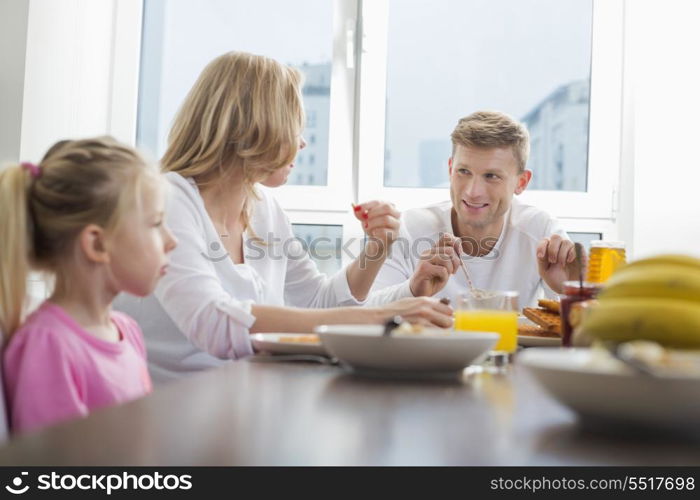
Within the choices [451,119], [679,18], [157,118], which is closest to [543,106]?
[451,119]

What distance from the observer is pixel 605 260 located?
1.49m

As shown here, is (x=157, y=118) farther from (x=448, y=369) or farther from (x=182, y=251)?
(x=448, y=369)

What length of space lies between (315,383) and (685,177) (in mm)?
2492

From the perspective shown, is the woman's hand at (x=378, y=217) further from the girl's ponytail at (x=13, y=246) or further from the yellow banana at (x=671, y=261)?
the yellow banana at (x=671, y=261)

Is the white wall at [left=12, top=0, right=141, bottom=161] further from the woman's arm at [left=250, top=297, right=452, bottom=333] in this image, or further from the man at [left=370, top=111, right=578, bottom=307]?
the woman's arm at [left=250, top=297, right=452, bottom=333]

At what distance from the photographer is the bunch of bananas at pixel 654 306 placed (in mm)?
677

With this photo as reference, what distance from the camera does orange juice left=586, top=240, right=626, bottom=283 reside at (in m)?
1.49

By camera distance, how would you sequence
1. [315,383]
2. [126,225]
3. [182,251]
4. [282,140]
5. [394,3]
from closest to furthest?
[315,383] → [126,225] → [182,251] → [282,140] → [394,3]

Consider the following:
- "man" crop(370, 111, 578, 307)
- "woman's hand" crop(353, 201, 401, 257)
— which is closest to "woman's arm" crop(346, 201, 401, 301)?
"woman's hand" crop(353, 201, 401, 257)

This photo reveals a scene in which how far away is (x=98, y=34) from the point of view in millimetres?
3027

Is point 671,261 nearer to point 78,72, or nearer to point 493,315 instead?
point 493,315

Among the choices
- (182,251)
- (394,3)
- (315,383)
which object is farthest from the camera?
(394,3)

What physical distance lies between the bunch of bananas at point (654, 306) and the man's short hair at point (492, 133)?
177 centimetres
